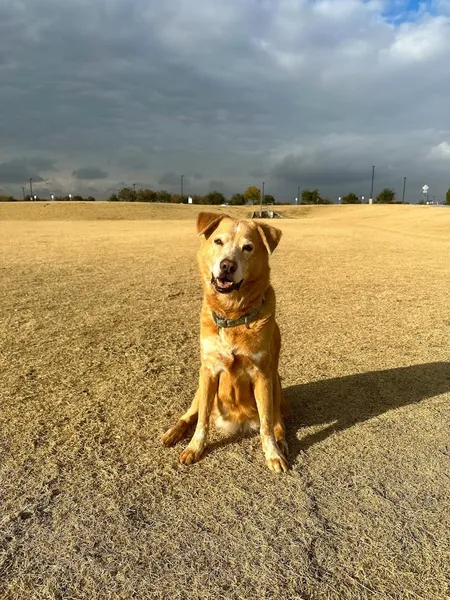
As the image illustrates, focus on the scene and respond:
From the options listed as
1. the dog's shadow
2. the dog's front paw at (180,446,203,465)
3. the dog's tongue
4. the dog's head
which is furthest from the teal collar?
the dog's shadow

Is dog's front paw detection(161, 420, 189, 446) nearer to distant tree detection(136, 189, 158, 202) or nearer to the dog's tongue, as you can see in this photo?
the dog's tongue

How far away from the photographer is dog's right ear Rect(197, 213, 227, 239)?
3.24m

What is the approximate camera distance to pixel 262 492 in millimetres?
2766

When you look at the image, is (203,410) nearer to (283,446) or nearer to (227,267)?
(283,446)

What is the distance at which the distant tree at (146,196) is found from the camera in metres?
76.5

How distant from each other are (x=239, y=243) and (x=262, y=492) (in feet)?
5.06

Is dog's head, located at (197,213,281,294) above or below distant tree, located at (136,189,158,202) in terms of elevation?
above

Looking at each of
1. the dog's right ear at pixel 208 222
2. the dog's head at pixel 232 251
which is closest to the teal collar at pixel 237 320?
the dog's head at pixel 232 251

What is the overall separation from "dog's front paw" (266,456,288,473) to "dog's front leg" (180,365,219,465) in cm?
47

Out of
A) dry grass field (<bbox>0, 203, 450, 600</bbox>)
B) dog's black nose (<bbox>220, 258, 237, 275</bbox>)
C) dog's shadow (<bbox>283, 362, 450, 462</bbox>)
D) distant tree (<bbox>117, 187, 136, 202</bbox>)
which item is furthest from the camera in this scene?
distant tree (<bbox>117, 187, 136, 202</bbox>)

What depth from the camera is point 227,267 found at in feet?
9.44

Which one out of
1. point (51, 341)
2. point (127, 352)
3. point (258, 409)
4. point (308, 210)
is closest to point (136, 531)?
point (258, 409)

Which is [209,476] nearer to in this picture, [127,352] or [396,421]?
[396,421]

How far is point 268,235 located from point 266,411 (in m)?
1.20
